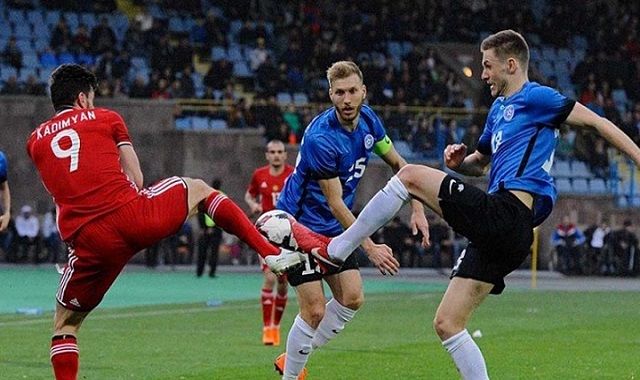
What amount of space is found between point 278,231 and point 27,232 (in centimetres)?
2507

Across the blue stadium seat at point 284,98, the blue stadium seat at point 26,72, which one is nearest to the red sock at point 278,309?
the blue stadium seat at point 26,72

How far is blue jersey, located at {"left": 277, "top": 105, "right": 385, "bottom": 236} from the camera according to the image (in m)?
11.4

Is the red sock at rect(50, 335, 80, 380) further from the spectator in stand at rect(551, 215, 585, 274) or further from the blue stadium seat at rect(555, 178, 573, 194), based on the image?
the blue stadium seat at rect(555, 178, 573, 194)

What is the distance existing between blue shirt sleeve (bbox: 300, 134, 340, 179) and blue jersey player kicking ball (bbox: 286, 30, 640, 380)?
1.50m

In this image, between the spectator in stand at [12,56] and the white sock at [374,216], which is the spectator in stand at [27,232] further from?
the white sock at [374,216]

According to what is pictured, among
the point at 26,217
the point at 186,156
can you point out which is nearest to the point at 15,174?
the point at 26,217

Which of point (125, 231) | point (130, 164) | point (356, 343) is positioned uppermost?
point (130, 164)

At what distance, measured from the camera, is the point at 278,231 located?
9.78 metres

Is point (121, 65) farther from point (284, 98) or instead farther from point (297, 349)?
point (297, 349)

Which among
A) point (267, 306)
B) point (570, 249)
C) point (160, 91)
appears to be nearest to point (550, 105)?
point (267, 306)

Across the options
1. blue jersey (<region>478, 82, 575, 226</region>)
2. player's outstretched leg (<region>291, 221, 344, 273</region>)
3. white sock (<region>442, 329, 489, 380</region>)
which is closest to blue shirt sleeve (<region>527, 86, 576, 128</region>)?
blue jersey (<region>478, 82, 575, 226</region>)

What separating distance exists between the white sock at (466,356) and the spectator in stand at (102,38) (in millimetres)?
27398

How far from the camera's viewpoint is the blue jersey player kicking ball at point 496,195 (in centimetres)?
922

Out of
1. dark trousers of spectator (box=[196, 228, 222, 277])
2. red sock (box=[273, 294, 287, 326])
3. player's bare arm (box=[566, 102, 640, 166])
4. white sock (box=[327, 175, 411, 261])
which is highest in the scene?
player's bare arm (box=[566, 102, 640, 166])
